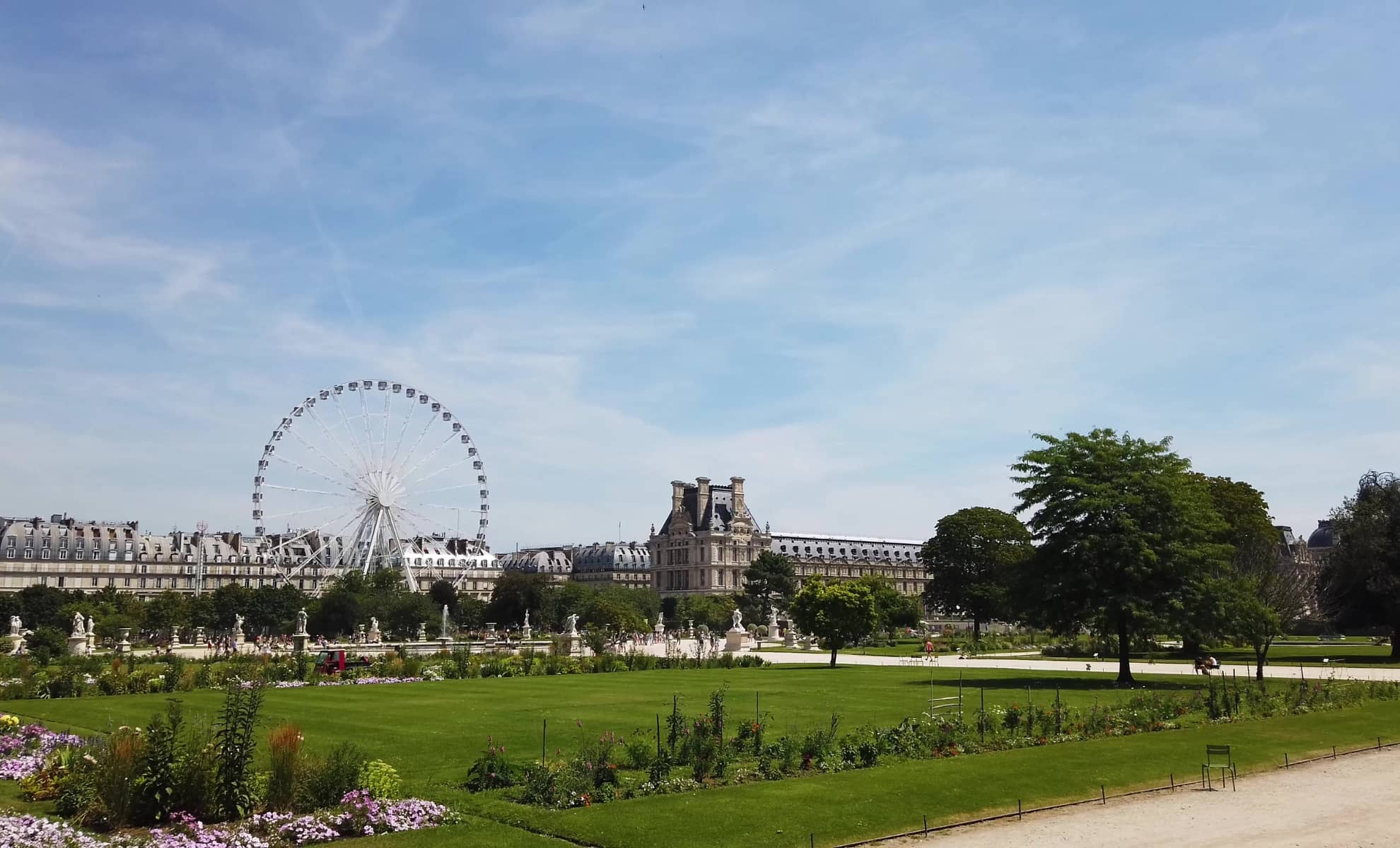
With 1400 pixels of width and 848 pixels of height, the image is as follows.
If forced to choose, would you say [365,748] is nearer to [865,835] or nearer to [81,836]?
[81,836]

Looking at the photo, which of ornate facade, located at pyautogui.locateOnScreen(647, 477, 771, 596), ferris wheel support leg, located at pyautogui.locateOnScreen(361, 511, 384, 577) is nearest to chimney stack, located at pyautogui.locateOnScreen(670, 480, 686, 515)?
ornate facade, located at pyautogui.locateOnScreen(647, 477, 771, 596)

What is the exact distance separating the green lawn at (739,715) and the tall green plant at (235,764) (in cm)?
224

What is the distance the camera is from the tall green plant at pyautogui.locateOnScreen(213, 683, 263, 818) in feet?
46.5

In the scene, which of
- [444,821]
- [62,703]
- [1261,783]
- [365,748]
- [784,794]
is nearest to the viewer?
[444,821]

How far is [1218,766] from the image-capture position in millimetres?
18594

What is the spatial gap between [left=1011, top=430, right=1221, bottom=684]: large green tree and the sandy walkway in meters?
19.7

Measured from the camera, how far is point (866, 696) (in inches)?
1296

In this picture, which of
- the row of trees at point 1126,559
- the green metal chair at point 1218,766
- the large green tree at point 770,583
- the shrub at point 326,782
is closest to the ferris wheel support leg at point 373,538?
the large green tree at point 770,583

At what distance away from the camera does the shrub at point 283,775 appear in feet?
46.9

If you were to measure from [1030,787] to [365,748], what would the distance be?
11863mm

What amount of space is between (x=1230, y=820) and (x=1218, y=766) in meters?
4.32

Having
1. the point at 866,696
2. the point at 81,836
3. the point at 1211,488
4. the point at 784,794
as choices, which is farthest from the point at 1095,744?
the point at 1211,488

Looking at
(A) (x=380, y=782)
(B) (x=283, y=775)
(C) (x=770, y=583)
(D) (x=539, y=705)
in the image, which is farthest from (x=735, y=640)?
(B) (x=283, y=775)

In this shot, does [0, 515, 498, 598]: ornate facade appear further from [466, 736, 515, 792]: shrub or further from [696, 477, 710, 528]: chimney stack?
[466, 736, 515, 792]: shrub
